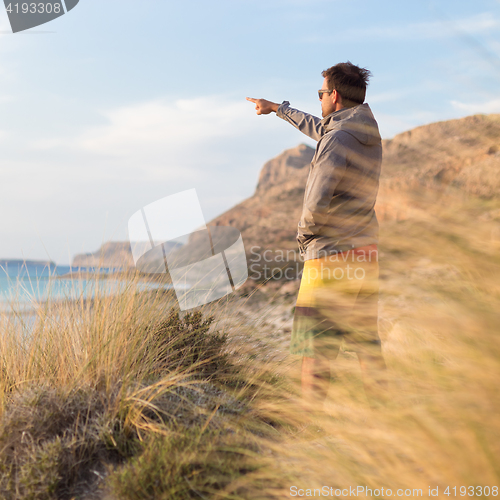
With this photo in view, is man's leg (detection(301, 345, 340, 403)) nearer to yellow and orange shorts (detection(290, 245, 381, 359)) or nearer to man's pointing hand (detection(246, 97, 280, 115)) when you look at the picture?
yellow and orange shorts (detection(290, 245, 381, 359))

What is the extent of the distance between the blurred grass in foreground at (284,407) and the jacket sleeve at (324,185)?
0.63m

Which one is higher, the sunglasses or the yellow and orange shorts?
the sunglasses

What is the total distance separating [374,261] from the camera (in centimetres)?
212

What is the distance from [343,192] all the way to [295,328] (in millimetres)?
787

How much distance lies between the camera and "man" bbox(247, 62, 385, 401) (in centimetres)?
206

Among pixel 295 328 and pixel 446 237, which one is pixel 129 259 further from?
pixel 446 237

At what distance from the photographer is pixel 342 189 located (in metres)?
2.30

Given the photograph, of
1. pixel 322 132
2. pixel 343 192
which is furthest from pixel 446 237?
pixel 322 132

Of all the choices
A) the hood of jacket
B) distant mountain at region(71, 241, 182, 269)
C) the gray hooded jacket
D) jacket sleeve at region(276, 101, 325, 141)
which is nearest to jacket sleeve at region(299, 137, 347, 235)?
the gray hooded jacket

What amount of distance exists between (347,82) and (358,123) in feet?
1.02

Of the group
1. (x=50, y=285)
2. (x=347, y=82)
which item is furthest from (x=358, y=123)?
(x=50, y=285)

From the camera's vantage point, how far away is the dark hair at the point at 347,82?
2.48 m

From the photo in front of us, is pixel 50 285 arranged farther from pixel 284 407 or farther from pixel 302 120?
pixel 302 120

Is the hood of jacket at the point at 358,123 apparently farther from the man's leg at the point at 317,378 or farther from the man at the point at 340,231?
the man's leg at the point at 317,378
